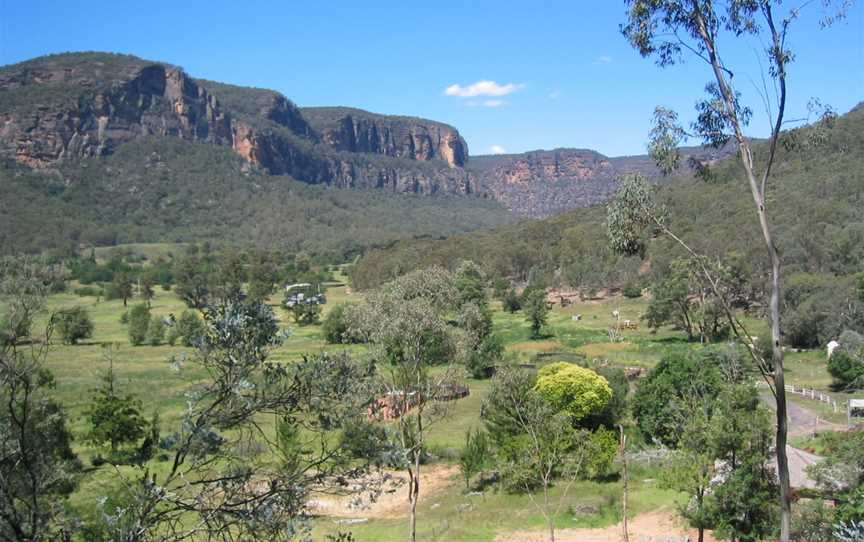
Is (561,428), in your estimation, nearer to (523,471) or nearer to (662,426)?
(523,471)

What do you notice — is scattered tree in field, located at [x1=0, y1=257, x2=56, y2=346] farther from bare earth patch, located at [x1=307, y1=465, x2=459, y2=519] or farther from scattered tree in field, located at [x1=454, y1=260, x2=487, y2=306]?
scattered tree in field, located at [x1=454, y1=260, x2=487, y2=306]

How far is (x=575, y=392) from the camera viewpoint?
2531cm

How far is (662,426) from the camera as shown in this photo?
24.8 metres

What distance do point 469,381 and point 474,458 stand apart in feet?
61.3

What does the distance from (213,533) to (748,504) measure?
13.4 m

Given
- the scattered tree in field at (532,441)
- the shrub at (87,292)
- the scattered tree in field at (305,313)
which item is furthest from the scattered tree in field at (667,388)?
the shrub at (87,292)

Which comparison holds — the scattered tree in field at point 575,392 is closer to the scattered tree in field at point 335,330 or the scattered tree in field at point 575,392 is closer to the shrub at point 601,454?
the shrub at point 601,454

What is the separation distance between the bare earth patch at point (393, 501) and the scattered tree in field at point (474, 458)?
1.07 m

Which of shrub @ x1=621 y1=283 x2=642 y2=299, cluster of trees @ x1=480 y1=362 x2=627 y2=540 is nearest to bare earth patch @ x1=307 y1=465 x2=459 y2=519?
cluster of trees @ x1=480 y1=362 x2=627 y2=540

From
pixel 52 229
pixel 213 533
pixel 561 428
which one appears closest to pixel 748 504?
pixel 561 428

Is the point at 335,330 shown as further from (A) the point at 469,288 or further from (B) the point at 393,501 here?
(B) the point at 393,501

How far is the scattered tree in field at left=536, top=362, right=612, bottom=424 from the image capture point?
25.2 m

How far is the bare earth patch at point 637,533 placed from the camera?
17328mm

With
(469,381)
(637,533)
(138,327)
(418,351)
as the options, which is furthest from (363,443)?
(138,327)
